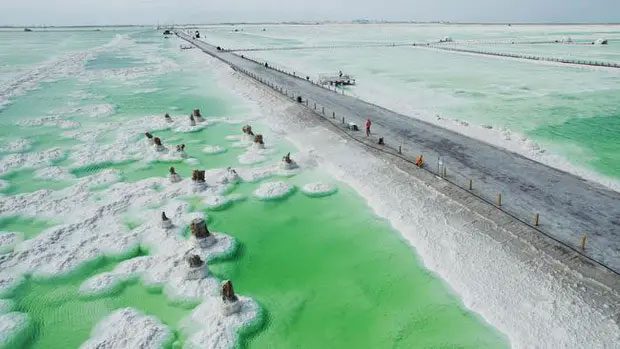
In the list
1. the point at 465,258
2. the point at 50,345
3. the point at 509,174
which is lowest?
the point at 50,345

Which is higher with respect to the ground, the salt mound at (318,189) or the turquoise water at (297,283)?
the salt mound at (318,189)

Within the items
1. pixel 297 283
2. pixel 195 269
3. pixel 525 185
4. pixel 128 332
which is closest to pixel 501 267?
pixel 525 185

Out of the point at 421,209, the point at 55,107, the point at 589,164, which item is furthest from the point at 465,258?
the point at 55,107

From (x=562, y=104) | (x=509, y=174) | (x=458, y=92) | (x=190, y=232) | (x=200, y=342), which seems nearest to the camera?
(x=200, y=342)

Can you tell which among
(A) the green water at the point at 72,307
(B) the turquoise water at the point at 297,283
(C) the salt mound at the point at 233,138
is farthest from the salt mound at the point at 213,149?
(A) the green water at the point at 72,307

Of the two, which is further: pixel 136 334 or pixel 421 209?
pixel 421 209

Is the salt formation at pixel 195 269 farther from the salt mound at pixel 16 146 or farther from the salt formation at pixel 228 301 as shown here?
the salt mound at pixel 16 146

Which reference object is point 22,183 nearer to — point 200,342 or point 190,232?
point 190,232
